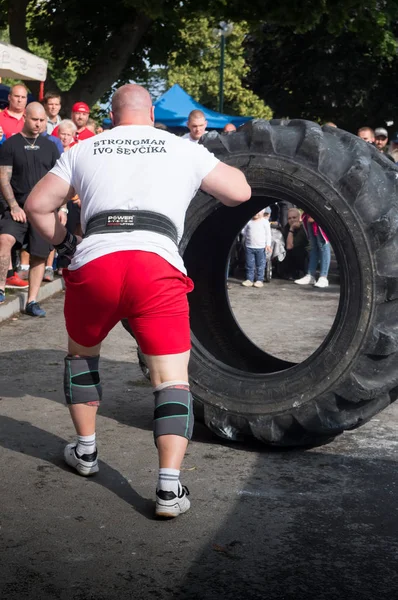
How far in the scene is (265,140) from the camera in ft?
19.3

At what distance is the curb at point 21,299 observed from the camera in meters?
9.92

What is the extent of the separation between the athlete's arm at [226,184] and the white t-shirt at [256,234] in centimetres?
916

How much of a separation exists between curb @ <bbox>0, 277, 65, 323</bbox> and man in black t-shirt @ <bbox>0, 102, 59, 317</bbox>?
138mm

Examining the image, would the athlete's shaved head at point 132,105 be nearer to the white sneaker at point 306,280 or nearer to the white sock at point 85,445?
the white sock at point 85,445

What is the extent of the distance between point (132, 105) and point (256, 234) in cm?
936

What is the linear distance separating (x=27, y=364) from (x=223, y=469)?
2.88 metres

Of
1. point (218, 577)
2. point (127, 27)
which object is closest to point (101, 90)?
point (127, 27)

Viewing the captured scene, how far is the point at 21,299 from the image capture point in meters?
10.6

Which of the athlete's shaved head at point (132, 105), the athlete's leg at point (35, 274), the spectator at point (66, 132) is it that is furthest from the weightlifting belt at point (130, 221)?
the spectator at point (66, 132)

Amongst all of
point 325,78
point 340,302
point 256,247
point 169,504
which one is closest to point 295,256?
point 256,247

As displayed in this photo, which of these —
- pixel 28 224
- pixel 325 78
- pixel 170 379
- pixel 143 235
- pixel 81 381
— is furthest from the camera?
pixel 325 78

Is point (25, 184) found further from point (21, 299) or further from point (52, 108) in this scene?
point (52, 108)

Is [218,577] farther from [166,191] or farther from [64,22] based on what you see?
[64,22]

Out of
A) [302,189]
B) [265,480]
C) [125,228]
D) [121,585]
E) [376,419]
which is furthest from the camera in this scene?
[376,419]
